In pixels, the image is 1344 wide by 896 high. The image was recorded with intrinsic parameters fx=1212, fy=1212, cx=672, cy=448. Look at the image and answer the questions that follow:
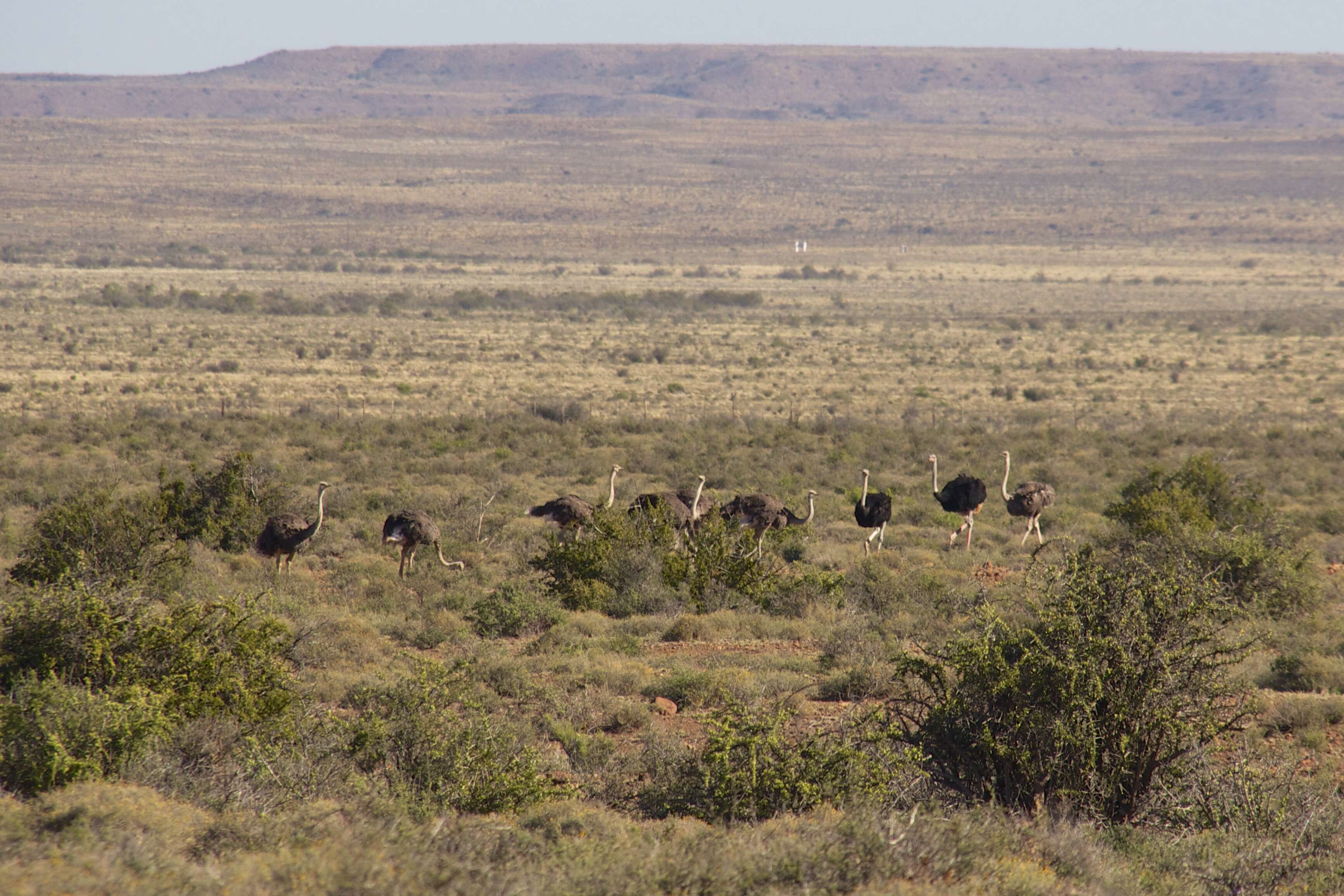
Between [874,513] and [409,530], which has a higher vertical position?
[409,530]

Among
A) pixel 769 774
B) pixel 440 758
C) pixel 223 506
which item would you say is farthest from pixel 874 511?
pixel 440 758

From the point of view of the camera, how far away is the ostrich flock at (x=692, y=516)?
43.7 ft

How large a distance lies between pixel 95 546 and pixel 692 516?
6.32 meters

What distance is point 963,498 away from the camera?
17016 mm

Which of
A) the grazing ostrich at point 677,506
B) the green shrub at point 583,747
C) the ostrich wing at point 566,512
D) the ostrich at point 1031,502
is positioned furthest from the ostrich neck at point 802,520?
the green shrub at point 583,747

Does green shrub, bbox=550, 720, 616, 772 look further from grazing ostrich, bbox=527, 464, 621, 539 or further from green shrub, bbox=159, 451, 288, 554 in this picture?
green shrub, bbox=159, 451, 288, 554

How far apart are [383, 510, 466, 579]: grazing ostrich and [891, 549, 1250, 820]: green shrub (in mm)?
7546

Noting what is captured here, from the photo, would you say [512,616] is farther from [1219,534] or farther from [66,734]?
[1219,534]

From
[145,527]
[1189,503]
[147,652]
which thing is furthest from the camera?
[1189,503]

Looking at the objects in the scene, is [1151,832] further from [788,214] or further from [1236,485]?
[788,214]

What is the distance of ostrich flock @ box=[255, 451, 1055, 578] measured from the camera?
43.7 ft

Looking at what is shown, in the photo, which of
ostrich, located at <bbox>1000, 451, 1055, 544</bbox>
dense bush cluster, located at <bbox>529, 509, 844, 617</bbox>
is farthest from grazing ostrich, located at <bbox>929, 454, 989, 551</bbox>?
dense bush cluster, located at <bbox>529, 509, 844, 617</bbox>

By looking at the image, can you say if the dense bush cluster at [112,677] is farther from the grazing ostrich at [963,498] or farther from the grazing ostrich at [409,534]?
the grazing ostrich at [963,498]

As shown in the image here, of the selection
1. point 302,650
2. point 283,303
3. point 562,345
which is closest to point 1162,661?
point 302,650
